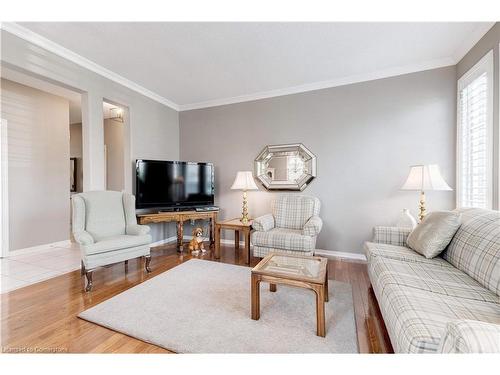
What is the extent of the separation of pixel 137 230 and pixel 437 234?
3.05 meters

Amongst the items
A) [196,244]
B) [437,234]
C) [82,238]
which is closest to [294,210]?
[196,244]

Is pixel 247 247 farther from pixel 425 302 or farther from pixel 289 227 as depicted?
pixel 425 302

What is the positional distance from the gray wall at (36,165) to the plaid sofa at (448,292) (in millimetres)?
4813

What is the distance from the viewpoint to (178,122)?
177 inches

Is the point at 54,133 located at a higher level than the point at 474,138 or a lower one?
higher

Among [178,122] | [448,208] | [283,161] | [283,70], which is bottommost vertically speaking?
[448,208]

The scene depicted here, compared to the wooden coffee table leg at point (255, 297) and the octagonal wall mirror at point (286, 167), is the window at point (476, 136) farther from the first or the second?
the wooden coffee table leg at point (255, 297)

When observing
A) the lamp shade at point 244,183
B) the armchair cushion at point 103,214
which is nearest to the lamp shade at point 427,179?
the lamp shade at point 244,183

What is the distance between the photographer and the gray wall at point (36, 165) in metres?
3.38

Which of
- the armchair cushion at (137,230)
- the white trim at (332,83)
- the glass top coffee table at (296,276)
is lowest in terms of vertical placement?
the glass top coffee table at (296,276)

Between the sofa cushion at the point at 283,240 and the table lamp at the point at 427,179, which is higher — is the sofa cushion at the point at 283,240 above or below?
below
